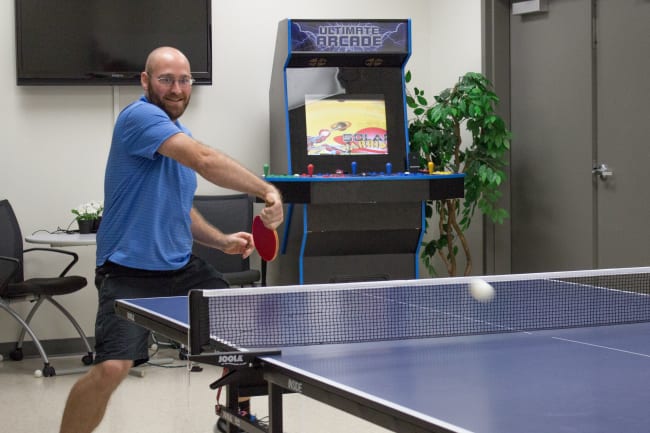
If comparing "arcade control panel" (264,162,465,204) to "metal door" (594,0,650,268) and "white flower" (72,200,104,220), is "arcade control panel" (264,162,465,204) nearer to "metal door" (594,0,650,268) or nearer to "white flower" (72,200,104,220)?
"metal door" (594,0,650,268)

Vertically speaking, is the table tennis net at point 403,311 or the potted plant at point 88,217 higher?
the potted plant at point 88,217

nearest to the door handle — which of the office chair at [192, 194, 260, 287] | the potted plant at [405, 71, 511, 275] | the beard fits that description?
the potted plant at [405, 71, 511, 275]

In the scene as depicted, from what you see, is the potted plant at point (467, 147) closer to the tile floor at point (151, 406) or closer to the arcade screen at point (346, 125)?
the arcade screen at point (346, 125)

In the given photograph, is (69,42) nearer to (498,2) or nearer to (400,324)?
(498,2)

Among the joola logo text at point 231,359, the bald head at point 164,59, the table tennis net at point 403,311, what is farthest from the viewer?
the bald head at point 164,59

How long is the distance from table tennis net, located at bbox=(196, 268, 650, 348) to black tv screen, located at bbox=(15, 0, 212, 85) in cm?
342

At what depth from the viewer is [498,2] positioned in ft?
22.5

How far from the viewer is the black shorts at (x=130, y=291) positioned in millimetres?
3277

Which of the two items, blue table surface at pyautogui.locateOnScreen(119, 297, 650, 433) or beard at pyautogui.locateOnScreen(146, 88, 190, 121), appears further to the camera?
beard at pyautogui.locateOnScreen(146, 88, 190, 121)

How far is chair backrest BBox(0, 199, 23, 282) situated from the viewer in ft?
19.8

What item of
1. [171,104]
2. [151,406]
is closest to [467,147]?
[151,406]

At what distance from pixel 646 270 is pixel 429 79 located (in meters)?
4.44

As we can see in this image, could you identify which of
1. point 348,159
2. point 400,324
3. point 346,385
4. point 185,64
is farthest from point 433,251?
point 346,385

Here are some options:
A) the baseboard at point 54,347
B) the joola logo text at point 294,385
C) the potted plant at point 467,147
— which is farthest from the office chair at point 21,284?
the joola logo text at point 294,385
